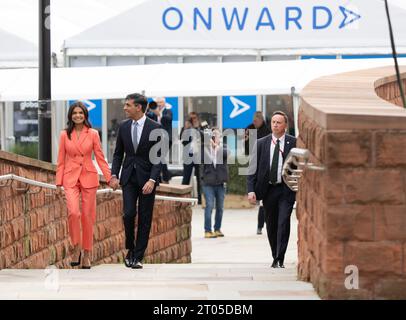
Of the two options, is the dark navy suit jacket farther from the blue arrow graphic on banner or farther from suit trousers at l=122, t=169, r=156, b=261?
the blue arrow graphic on banner

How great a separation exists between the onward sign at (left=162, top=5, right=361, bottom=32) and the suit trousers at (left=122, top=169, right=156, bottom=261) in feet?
49.9

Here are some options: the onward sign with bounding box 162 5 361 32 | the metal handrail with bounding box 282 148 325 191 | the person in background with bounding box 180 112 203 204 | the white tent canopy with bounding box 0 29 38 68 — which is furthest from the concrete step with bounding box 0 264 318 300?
the white tent canopy with bounding box 0 29 38 68

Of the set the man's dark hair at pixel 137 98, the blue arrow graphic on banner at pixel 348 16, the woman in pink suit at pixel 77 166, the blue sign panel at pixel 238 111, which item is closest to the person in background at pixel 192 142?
the blue sign panel at pixel 238 111

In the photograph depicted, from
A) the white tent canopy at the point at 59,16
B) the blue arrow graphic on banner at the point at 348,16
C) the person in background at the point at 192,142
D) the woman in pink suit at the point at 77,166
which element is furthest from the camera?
the white tent canopy at the point at 59,16

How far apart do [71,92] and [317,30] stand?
18.2 feet

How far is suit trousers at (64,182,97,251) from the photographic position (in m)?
12.1

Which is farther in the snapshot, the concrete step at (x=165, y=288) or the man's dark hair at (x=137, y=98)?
the man's dark hair at (x=137, y=98)

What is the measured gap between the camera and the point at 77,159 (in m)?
12.2

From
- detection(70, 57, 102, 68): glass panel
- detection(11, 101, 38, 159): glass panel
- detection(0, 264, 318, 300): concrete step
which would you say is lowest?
detection(0, 264, 318, 300): concrete step

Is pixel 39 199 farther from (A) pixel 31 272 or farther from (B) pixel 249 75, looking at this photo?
(B) pixel 249 75

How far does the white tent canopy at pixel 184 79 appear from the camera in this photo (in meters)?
23.6

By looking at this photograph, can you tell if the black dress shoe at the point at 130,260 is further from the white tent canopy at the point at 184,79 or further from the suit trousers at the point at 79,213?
the white tent canopy at the point at 184,79

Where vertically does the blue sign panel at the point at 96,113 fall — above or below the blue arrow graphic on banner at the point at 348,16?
below

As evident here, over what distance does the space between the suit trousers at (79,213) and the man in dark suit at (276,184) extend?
1.53 metres
